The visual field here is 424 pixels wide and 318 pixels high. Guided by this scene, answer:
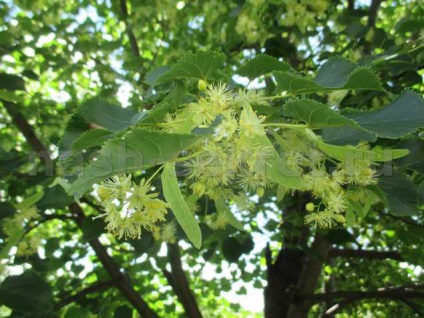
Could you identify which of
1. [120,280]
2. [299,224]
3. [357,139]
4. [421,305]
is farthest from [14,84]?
[421,305]

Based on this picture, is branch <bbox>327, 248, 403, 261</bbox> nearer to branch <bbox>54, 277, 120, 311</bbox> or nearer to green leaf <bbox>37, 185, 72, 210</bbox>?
branch <bbox>54, 277, 120, 311</bbox>

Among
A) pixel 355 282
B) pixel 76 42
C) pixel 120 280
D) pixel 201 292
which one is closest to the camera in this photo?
pixel 120 280

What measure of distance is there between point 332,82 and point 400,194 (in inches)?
16.2

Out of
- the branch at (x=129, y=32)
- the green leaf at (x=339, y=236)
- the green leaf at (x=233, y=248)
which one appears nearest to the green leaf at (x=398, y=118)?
the green leaf at (x=339, y=236)

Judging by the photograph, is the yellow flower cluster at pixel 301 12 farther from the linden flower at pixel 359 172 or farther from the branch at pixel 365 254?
the linden flower at pixel 359 172

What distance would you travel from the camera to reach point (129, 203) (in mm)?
811

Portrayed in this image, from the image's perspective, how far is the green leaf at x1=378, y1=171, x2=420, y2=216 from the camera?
3.78 feet

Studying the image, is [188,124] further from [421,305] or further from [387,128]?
[421,305]

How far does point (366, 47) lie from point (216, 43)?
0.82 meters

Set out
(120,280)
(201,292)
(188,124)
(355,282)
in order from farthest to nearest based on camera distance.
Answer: (201,292) < (355,282) < (120,280) < (188,124)

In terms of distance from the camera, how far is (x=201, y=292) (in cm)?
346

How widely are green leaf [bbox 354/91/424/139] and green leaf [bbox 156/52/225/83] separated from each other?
30 centimetres

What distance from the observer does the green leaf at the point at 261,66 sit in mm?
967

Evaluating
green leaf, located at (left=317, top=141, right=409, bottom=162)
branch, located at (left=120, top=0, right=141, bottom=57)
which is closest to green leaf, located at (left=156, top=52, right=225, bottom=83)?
green leaf, located at (left=317, top=141, right=409, bottom=162)
